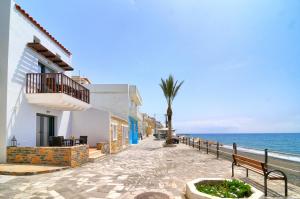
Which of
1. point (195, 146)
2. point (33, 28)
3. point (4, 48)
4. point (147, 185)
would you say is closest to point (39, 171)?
point (147, 185)

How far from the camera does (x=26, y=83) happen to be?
1270 cm

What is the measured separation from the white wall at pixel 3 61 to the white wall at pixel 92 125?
8.39m

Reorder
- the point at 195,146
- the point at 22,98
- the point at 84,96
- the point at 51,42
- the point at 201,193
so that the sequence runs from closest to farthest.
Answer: the point at 201,193
the point at 22,98
the point at 51,42
the point at 84,96
the point at 195,146

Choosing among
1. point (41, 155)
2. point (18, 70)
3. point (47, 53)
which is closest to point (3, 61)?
point (18, 70)

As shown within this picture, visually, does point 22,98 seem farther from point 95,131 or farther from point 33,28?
point 95,131

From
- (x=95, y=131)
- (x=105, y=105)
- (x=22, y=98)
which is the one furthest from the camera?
(x=105, y=105)

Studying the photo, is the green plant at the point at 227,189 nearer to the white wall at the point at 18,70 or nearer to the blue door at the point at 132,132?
the white wall at the point at 18,70

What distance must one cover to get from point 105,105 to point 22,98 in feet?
52.1

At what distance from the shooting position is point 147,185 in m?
7.73

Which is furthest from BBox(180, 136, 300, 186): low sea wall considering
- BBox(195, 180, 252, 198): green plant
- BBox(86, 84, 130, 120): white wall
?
BBox(86, 84, 130, 120): white wall

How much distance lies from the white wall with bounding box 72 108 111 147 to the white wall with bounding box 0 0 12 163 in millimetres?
8389

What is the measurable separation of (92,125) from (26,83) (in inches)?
294

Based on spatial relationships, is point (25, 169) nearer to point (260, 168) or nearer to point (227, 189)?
point (227, 189)

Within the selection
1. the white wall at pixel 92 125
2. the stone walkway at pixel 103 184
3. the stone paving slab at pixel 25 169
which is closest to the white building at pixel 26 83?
the stone paving slab at pixel 25 169
